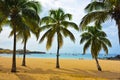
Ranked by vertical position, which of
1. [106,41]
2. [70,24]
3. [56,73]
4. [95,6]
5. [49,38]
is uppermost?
[95,6]

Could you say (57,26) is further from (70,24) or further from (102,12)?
(102,12)

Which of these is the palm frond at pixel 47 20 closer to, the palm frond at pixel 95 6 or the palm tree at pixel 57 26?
the palm tree at pixel 57 26

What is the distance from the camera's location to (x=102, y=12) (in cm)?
2086

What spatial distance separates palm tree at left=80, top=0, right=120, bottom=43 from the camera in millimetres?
19484

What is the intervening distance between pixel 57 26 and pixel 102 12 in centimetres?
1020

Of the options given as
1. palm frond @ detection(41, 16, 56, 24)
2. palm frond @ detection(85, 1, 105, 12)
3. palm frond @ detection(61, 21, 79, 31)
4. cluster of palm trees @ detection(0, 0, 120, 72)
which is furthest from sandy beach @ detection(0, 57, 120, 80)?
palm frond @ detection(85, 1, 105, 12)

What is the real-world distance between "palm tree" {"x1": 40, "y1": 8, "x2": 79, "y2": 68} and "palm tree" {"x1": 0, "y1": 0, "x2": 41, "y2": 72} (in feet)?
22.1

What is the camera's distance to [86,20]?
2105 cm

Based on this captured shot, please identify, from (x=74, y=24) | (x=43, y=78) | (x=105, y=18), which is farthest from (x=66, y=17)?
(x=43, y=78)

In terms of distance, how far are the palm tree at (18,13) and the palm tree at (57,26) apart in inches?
266

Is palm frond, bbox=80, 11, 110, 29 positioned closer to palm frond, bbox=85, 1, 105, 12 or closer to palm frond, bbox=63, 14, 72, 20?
palm frond, bbox=85, 1, 105, 12

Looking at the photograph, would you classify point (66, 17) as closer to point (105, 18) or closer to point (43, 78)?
point (105, 18)

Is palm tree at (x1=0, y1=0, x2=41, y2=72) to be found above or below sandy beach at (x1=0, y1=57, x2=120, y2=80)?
above

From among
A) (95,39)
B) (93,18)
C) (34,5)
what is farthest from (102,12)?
(95,39)
